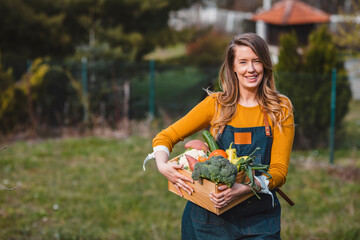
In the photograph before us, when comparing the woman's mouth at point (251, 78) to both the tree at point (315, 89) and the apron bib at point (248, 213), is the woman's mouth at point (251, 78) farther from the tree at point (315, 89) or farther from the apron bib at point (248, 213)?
the tree at point (315, 89)

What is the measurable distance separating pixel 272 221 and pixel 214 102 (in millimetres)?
818

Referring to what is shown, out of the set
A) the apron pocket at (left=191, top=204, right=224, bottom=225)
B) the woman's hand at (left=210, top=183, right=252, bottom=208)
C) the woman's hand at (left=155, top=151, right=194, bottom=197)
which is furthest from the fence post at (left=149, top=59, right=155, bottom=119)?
the woman's hand at (left=210, top=183, right=252, bottom=208)

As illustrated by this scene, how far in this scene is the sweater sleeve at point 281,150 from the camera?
2.70 m

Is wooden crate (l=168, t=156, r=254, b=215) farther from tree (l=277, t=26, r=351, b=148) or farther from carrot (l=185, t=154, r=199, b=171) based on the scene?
tree (l=277, t=26, r=351, b=148)

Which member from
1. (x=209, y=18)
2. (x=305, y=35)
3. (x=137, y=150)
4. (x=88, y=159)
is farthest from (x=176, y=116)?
(x=209, y=18)

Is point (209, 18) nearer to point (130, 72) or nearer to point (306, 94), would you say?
point (130, 72)

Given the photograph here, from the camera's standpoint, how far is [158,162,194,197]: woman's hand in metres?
2.62

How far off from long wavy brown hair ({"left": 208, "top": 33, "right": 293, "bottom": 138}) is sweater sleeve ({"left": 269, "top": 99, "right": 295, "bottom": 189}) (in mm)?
37

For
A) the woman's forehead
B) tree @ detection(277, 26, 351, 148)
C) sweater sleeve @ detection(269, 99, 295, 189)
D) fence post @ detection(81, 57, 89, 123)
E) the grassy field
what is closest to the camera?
sweater sleeve @ detection(269, 99, 295, 189)

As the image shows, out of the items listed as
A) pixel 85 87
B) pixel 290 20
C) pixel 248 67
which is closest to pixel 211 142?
pixel 248 67

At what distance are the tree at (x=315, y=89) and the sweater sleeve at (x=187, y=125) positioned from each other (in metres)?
7.50

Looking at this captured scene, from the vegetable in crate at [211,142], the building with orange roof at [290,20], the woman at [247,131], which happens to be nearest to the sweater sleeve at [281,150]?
the woman at [247,131]

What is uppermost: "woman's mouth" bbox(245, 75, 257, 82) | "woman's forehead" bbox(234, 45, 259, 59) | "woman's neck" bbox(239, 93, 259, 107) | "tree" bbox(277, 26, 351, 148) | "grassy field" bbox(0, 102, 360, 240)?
"woman's forehead" bbox(234, 45, 259, 59)

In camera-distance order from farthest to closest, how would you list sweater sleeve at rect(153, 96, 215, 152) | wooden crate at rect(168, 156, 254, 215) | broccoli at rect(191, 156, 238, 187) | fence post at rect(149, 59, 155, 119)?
fence post at rect(149, 59, 155, 119) → sweater sleeve at rect(153, 96, 215, 152) → wooden crate at rect(168, 156, 254, 215) → broccoli at rect(191, 156, 238, 187)
